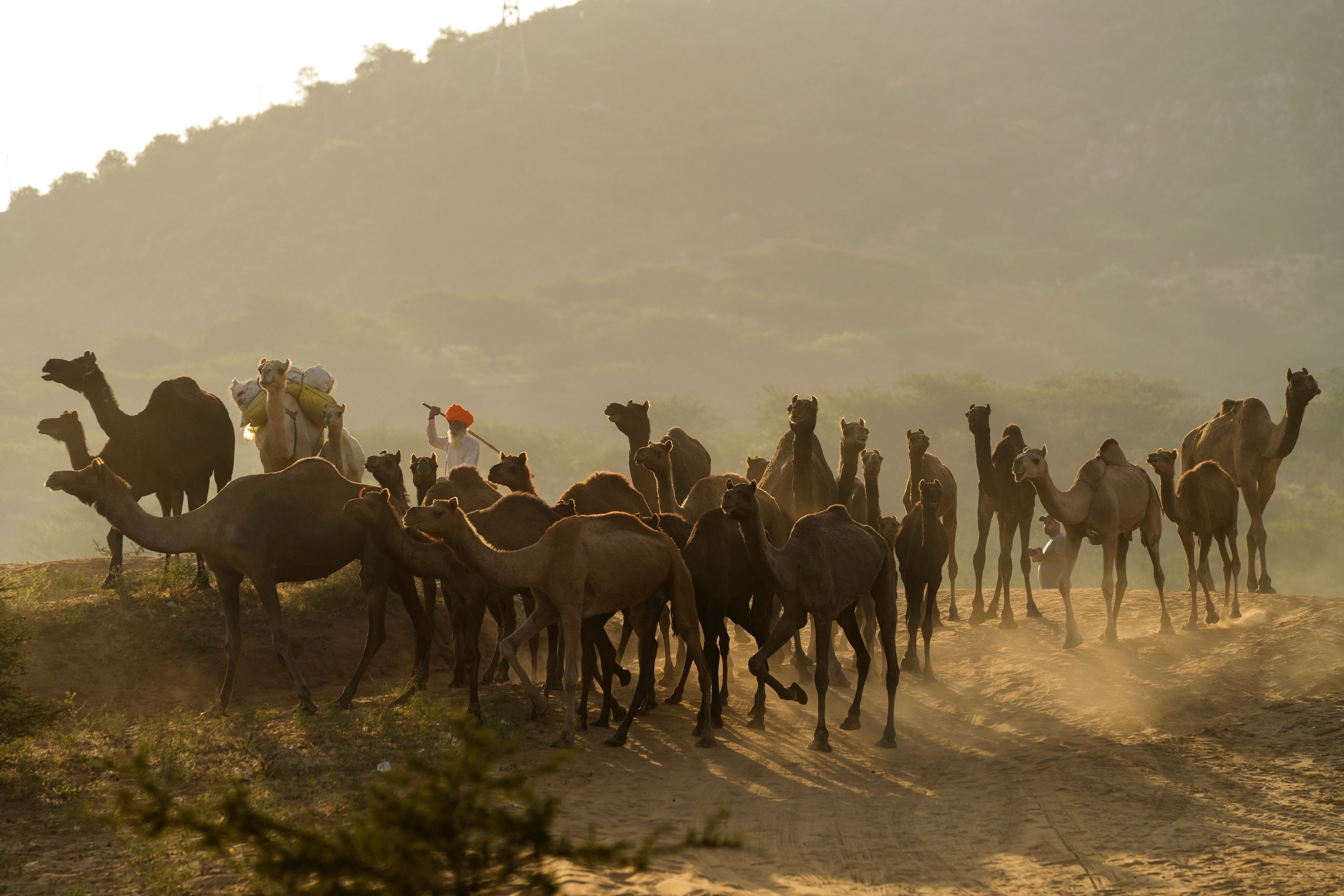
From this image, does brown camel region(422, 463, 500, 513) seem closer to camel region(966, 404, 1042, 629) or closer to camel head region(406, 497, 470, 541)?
camel head region(406, 497, 470, 541)

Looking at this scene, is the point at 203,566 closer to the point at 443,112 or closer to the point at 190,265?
the point at 190,265

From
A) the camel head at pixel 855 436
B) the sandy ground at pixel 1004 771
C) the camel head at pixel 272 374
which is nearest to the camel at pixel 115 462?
the camel head at pixel 272 374

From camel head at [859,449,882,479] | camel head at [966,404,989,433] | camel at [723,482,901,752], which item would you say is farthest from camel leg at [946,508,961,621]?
camel at [723,482,901,752]

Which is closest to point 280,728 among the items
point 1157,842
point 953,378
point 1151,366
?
point 1157,842

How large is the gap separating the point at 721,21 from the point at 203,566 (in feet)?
479

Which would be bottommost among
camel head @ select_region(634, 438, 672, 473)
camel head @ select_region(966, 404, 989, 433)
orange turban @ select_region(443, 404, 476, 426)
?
camel head @ select_region(634, 438, 672, 473)

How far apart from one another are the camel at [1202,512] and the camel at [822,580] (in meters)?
5.59

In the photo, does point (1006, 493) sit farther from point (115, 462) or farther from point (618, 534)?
point (115, 462)

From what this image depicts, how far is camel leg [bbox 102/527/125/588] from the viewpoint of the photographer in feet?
47.9

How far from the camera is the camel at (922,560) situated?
13445 millimetres

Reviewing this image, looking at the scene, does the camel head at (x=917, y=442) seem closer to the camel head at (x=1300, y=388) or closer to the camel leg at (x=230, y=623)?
the camel head at (x=1300, y=388)

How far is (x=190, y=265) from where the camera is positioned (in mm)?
115375

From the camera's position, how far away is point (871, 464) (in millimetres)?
14141

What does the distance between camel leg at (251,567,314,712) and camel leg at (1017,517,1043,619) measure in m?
8.29
